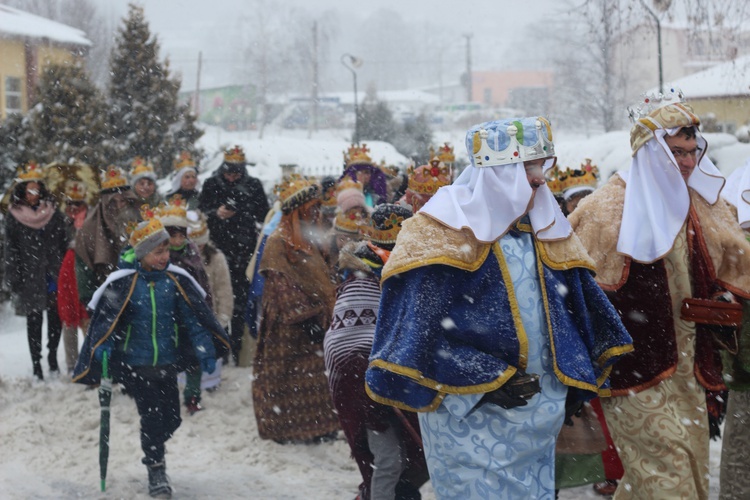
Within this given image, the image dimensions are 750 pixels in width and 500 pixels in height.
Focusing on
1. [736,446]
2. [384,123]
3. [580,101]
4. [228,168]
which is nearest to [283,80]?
[580,101]

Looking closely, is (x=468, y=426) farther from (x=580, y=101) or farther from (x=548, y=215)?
(x=580, y=101)

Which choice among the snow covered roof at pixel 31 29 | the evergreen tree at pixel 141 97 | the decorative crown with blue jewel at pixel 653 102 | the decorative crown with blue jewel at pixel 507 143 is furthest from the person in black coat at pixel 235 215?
the snow covered roof at pixel 31 29

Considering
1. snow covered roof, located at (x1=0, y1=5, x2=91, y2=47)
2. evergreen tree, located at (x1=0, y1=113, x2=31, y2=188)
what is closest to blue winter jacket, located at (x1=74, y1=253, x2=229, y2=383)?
evergreen tree, located at (x1=0, y1=113, x2=31, y2=188)

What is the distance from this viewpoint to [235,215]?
10.9m

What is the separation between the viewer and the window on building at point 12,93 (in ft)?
110

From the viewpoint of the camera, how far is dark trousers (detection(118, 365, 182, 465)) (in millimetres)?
6645

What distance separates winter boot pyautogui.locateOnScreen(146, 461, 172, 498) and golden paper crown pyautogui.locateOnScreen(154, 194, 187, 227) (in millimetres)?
2260

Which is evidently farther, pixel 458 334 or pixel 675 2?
pixel 675 2

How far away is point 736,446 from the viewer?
5.19 m

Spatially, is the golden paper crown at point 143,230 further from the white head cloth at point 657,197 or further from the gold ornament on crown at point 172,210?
the white head cloth at point 657,197

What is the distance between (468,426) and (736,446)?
1995mm

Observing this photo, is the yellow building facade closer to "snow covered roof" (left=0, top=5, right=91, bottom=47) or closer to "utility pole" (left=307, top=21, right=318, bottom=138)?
"snow covered roof" (left=0, top=5, right=91, bottom=47)

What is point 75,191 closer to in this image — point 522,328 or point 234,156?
point 234,156

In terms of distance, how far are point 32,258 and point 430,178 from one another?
557 centimetres
